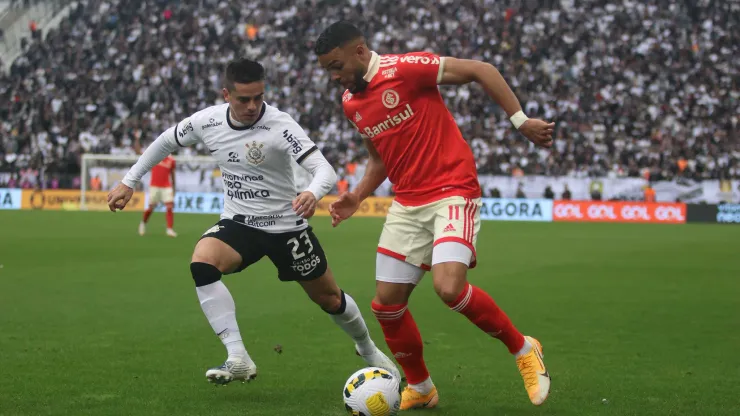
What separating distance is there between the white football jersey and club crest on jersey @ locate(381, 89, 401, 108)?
795 millimetres

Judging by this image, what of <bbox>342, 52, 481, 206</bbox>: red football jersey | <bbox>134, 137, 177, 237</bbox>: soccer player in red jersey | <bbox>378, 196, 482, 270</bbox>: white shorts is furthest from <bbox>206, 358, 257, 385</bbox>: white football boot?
<bbox>134, 137, 177, 237</bbox>: soccer player in red jersey

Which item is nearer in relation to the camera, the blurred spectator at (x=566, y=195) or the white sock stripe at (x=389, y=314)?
the white sock stripe at (x=389, y=314)

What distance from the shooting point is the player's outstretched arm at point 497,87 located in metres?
5.45

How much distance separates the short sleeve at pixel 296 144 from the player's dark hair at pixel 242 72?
0.43 metres

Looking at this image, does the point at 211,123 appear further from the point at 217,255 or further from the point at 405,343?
the point at 405,343

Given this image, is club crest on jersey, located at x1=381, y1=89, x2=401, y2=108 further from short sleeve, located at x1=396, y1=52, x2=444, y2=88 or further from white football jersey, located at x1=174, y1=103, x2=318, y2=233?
white football jersey, located at x1=174, y1=103, x2=318, y2=233

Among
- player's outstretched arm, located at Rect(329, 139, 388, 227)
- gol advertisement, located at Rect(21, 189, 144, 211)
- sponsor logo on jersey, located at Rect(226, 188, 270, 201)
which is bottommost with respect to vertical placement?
gol advertisement, located at Rect(21, 189, 144, 211)

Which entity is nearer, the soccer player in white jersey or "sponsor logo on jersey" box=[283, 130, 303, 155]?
the soccer player in white jersey

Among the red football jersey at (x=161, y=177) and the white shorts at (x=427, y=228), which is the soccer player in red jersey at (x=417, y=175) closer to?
the white shorts at (x=427, y=228)

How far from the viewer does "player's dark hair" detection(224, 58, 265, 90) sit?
624 cm

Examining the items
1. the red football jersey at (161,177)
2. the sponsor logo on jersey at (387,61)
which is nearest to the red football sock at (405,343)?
the sponsor logo on jersey at (387,61)

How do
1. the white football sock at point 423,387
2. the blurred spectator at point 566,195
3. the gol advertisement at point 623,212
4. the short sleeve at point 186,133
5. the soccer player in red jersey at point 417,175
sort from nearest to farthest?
1. the soccer player in red jersey at point 417,175
2. the white football sock at point 423,387
3. the short sleeve at point 186,133
4. the gol advertisement at point 623,212
5. the blurred spectator at point 566,195

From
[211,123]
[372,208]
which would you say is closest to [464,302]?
[211,123]

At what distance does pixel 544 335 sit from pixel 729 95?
107ft
